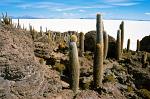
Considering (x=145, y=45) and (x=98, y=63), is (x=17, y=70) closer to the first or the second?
(x=98, y=63)

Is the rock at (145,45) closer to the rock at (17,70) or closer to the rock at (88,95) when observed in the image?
the rock at (88,95)

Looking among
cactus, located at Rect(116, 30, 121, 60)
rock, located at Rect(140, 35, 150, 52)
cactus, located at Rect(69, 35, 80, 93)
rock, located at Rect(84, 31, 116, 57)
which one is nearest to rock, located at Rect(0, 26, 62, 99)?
cactus, located at Rect(69, 35, 80, 93)

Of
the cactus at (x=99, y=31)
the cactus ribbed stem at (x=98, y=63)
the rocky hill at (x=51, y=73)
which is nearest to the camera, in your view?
the rocky hill at (x=51, y=73)

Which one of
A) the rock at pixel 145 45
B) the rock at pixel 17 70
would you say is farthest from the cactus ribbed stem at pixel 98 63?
the rock at pixel 145 45

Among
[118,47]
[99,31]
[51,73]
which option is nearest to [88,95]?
[51,73]

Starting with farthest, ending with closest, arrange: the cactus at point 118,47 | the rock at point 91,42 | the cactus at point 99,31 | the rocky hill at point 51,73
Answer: the rock at point 91,42 < the cactus at point 118,47 < the cactus at point 99,31 < the rocky hill at point 51,73

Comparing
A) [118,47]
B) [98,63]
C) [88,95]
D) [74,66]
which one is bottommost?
[88,95]

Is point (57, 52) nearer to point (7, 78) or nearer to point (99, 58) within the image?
point (99, 58)

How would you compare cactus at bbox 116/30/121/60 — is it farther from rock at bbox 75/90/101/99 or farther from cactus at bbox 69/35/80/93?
cactus at bbox 69/35/80/93

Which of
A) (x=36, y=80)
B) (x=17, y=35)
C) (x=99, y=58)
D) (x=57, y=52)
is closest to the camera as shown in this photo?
(x=36, y=80)

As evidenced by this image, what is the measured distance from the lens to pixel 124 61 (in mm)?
23750

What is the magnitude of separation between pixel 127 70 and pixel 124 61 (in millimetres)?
1748

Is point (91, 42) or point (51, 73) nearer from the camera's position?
point (51, 73)

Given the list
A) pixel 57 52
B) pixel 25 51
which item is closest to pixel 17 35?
pixel 25 51
